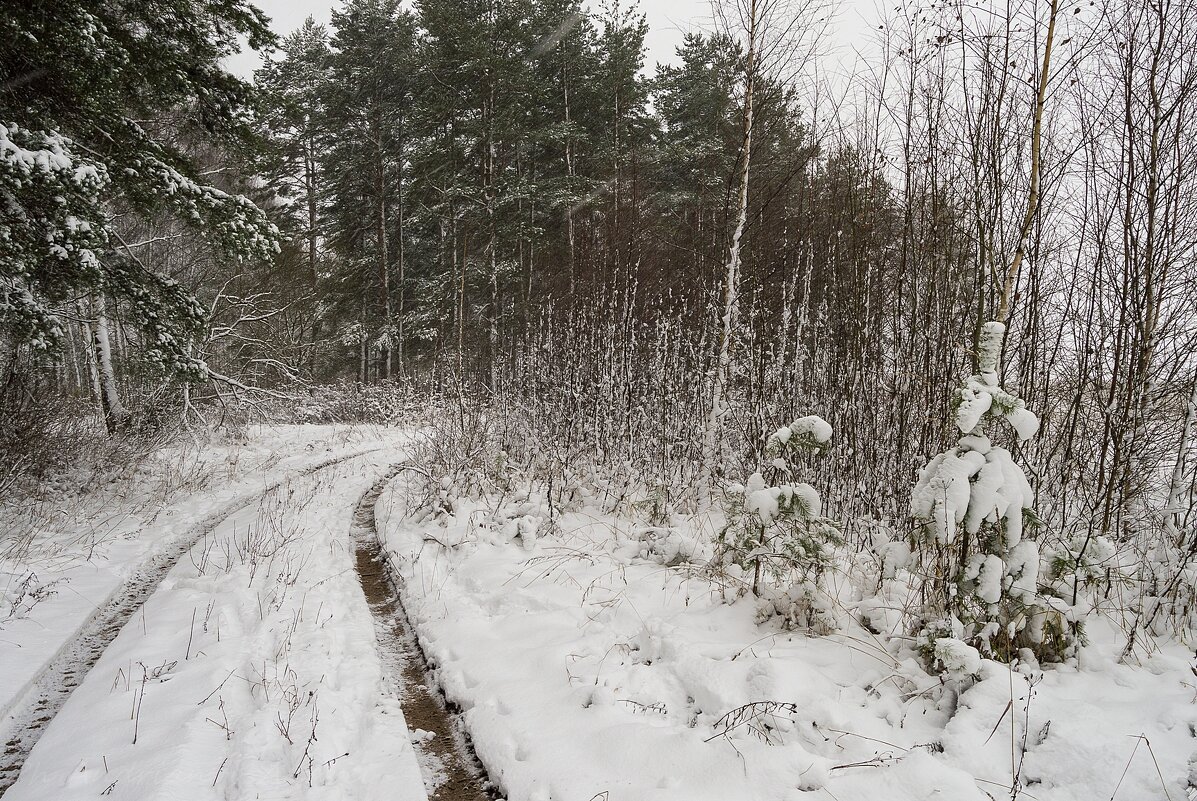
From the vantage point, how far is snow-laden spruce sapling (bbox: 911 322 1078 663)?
2.70 meters

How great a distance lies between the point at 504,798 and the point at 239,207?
7.25m

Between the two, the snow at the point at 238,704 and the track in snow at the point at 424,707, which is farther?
the track in snow at the point at 424,707

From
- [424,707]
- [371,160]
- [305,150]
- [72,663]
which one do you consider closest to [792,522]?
[424,707]

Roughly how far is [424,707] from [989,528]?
328 cm

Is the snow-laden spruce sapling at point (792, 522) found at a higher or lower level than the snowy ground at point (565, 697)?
higher

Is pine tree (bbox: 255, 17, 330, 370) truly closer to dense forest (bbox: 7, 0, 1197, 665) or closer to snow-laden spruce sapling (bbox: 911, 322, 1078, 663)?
dense forest (bbox: 7, 0, 1197, 665)

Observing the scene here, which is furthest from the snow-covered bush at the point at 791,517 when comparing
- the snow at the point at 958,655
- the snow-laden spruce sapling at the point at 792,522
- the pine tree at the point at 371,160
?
the pine tree at the point at 371,160

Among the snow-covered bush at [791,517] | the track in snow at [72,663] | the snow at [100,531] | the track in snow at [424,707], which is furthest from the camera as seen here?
the snow at [100,531]

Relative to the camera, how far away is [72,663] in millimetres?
3953

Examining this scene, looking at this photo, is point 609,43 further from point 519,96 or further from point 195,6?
point 195,6

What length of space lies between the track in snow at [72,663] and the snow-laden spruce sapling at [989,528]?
4.55 meters

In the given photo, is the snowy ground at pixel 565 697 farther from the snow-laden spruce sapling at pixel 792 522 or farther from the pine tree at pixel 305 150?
the pine tree at pixel 305 150

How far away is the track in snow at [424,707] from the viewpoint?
9.11ft

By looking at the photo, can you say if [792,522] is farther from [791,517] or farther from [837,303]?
[837,303]
